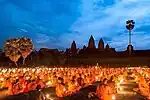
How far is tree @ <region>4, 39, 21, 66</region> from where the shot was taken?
78125 millimetres

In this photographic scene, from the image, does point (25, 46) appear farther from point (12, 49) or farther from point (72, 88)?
point (72, 88)

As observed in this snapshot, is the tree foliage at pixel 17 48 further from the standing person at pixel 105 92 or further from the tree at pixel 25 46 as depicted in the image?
the standing person at pixel 105 92

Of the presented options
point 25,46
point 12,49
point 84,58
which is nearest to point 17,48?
point 12,49

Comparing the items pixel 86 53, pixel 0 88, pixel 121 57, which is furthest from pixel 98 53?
pixel 0 88

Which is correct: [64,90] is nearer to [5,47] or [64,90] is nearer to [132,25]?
[5,47]

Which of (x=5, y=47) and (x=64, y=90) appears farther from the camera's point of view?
(x=5, y=47)

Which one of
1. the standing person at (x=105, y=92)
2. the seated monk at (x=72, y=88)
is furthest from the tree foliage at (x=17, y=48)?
the standing person at (x=105, y=92)

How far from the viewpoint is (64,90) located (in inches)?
Result: 727


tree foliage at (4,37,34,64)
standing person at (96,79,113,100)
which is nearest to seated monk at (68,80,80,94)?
standing person at (96,79,113,100)

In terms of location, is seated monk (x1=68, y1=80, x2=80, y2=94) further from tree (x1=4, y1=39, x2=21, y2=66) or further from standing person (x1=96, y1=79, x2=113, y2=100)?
tree (x1=4, y1=39, x2=21, y2=66)

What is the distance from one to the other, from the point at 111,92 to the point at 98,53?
112m

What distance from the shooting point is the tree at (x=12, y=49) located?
78125mm

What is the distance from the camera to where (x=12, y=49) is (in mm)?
78938

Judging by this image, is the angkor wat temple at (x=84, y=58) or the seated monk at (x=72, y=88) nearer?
the seated monk at (x=72, y=88)
